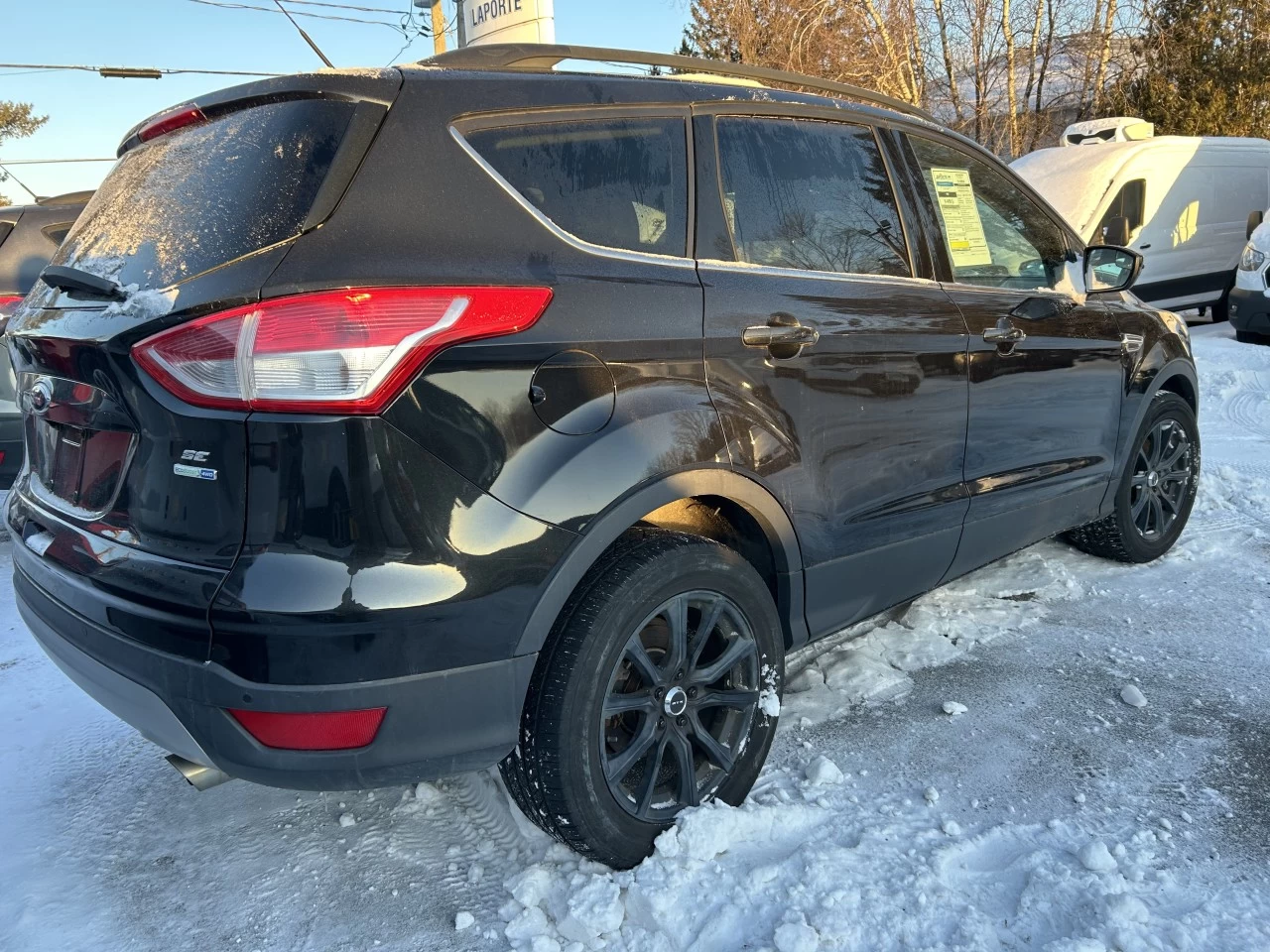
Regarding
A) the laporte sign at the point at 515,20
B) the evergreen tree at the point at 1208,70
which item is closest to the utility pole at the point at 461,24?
the laporte sign at the point at 515,20

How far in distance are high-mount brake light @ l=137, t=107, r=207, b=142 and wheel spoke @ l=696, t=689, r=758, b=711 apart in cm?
180

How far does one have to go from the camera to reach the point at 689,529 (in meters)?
2.51

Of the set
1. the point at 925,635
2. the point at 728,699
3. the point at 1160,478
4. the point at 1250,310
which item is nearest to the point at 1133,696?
the point at 925,635

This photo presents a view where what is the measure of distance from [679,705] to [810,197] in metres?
1.46

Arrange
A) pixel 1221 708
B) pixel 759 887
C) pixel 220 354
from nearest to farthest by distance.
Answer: pixel 220 354 → pixel 759 887 → pixel 1221 708

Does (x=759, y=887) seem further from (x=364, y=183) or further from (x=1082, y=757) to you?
(x=364, y=183)

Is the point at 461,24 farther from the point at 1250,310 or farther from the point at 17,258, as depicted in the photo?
the point at 1250,310

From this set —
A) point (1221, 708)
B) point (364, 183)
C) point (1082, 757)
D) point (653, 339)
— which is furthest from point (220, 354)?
point (1221, 708)

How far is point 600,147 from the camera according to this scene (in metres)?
Answer: 2.27

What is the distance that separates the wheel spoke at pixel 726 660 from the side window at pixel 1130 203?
10659 mm

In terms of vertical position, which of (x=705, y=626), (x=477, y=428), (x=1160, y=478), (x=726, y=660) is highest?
(x=477, y=428)

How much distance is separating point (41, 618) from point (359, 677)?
957 millimetres

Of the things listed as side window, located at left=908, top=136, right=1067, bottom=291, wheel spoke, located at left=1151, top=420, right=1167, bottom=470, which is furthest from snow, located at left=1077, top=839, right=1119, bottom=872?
wheel spoke, located at left=1151, top=420, right=1167, bottom=470

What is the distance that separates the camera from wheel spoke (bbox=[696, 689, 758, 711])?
2.38 metres
